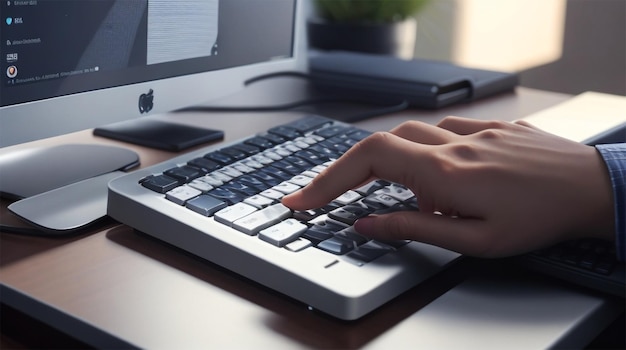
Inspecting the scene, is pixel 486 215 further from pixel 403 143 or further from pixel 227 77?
pixel 227 77

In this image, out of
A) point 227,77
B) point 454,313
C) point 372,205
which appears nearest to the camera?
point 454,313

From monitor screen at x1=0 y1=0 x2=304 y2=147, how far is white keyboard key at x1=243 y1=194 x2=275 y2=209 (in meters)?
0.23

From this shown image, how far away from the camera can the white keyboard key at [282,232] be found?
21.0 inches

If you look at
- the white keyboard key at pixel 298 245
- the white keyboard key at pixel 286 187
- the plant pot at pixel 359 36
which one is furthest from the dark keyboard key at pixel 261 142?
the plant pot at pixel 359 36

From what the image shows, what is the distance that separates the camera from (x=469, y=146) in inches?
23.2

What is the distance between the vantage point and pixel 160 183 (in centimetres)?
62

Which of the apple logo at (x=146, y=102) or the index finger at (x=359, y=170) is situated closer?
the index finger at (x=359, y=170)

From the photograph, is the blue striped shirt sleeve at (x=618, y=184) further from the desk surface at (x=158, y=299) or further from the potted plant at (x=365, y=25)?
the potted plant at (x=365, y=25)

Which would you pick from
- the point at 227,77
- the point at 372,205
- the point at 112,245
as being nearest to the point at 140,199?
the point at 112,245

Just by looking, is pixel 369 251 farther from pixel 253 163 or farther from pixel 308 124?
pixel 308 124

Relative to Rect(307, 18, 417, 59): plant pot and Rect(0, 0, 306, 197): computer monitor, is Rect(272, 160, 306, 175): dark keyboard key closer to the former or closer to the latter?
Rect(0, 0, 306, 197): computer monitor

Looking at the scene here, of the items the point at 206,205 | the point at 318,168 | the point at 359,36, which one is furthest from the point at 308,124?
the point at 359,36

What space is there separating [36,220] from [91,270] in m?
0.09

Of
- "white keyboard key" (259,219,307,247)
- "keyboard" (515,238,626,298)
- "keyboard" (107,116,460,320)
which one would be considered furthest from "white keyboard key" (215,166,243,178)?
"keyboard" (515,238,626,298)
